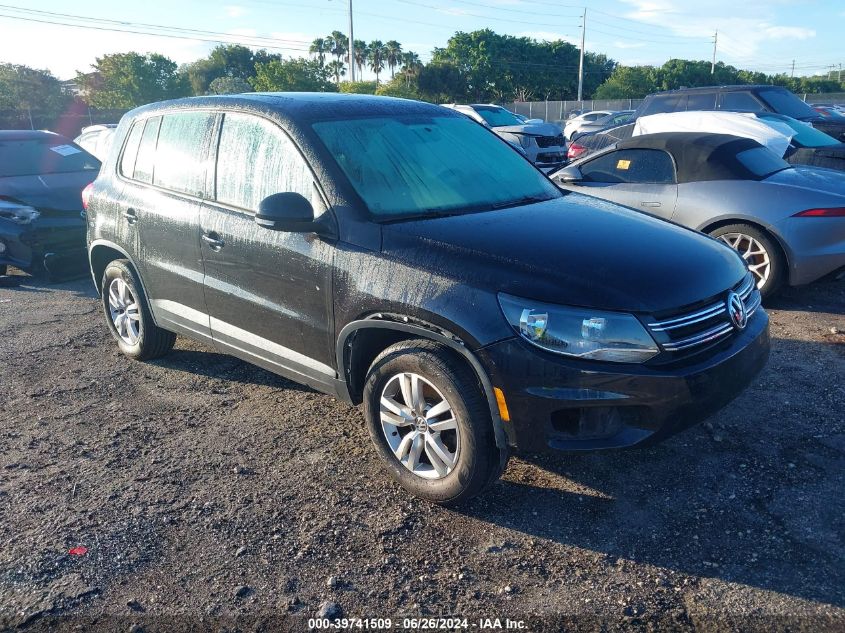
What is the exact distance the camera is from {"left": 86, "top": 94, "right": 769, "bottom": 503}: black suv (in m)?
2.77

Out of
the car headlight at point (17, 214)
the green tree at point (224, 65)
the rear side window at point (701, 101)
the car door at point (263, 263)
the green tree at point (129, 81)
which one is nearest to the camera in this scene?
the car door at point (263, 263)

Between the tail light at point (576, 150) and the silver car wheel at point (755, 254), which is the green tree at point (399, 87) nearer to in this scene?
the tail light at point (576, 150)

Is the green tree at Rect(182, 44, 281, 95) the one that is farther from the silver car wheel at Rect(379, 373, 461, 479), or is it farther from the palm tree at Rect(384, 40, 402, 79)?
the silver car wheel at Rect(379, 373, 461, 479)

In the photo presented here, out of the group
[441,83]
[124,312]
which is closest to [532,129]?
[124,312]

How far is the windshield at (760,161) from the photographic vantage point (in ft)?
19.8

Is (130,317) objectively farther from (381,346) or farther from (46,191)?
(46,191)

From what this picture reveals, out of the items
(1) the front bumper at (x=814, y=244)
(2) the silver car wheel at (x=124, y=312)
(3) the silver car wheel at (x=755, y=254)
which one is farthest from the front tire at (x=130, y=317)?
(1) the front bumper at (x=814, y=244)

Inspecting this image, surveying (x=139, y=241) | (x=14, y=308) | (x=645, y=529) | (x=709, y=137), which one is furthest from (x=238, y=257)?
(x=709, y=137)

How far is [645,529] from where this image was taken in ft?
9.84

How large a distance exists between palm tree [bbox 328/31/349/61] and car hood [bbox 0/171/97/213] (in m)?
83.2

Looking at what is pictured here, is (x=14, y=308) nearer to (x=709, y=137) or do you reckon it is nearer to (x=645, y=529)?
(x=645, y=529)

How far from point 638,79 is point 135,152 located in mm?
67870

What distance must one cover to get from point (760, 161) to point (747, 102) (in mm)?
6943

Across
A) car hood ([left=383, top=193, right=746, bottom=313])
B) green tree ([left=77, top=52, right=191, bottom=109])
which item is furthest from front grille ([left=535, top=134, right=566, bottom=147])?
green tree ([left=77, top=52, right=191, bottom=109])
